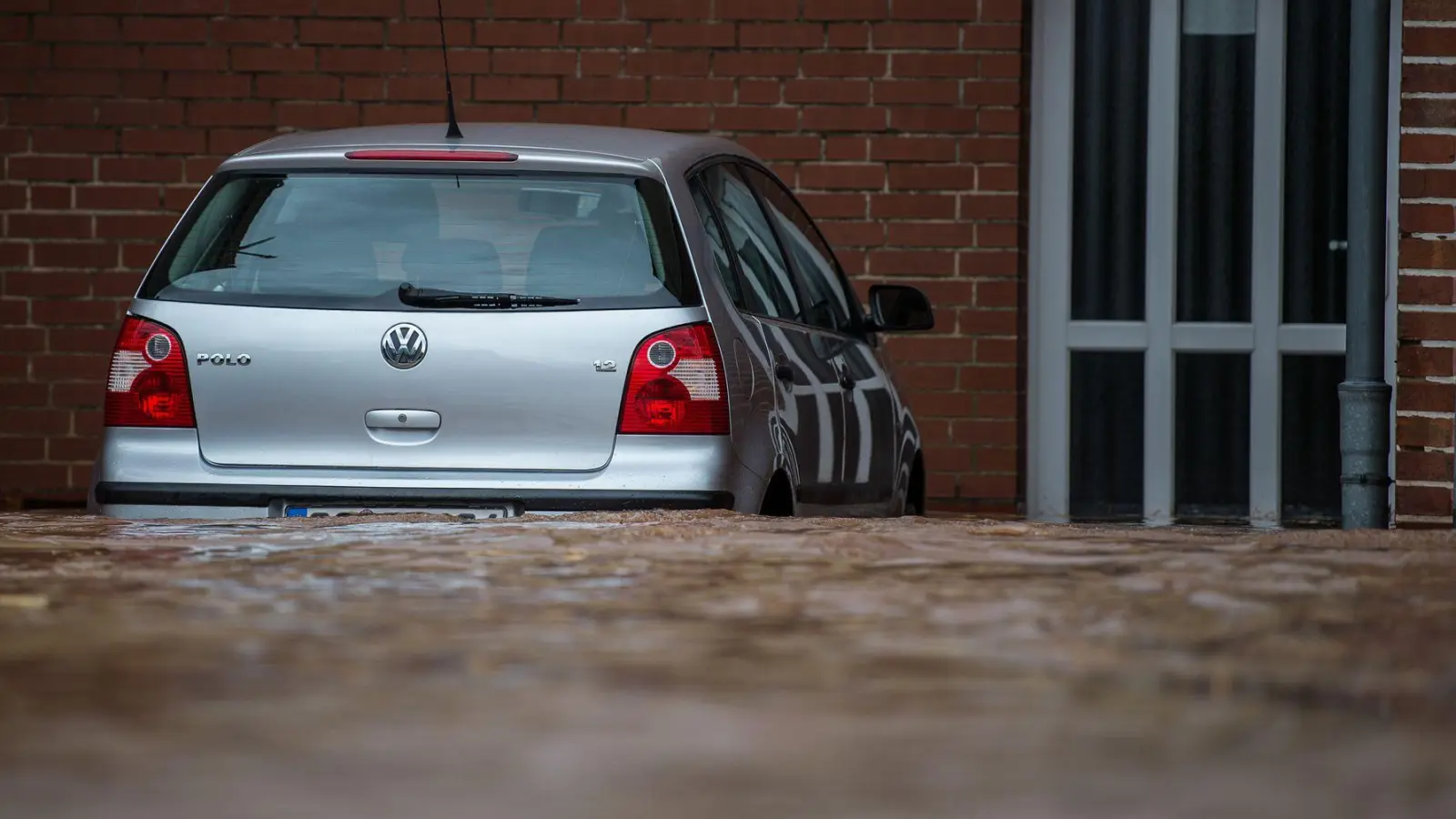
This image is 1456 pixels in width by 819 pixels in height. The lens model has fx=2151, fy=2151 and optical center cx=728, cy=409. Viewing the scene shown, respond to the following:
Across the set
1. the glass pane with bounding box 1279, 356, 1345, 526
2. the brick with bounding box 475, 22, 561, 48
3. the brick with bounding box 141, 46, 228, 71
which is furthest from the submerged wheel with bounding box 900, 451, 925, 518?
Answer: the brick with bounding box 141, 46, 228, 71

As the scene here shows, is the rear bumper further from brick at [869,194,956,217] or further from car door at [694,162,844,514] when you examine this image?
brick at [869,194,956,217]

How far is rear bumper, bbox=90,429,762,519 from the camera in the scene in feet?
15.7

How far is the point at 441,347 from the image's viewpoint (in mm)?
4812

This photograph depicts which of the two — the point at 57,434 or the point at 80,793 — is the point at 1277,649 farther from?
the point at 57,434

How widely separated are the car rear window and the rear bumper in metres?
0.34

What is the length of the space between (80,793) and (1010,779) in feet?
2.13

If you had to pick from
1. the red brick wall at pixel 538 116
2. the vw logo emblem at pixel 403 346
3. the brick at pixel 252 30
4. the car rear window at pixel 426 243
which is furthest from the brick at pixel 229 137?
the vw logo emblem at pixel 403 346

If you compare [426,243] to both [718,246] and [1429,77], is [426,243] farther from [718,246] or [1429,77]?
[1429,77]

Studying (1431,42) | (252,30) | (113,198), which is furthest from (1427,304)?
(113,198)

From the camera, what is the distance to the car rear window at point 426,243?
488 centimetres

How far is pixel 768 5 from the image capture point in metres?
9.23

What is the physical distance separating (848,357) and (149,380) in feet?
6.98

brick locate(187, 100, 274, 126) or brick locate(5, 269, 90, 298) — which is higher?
brick locate(187, 100, 274, 126)

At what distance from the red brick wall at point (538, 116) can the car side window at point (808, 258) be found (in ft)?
7.76
